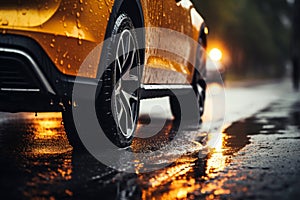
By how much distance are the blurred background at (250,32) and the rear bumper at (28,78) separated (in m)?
26.0

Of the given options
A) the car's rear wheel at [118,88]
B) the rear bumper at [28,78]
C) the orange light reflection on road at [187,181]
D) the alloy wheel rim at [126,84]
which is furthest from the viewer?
the alloy wheel rim at [126,84]

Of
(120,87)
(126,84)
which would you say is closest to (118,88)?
(120,87)

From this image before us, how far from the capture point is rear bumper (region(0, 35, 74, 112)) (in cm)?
446

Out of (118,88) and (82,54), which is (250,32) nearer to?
(118,88)

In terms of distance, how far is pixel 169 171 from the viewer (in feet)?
15.4

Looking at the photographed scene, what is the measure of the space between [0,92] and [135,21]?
1.67 metres

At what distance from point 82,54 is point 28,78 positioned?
0.46 metres

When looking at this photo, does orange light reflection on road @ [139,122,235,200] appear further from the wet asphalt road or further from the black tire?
the black tire

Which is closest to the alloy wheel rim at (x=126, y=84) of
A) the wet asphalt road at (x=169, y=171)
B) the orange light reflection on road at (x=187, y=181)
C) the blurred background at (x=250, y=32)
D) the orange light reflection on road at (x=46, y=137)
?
the wet asphalt road at (x=169, y=171)

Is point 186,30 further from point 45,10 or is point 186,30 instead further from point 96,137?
point 45,10

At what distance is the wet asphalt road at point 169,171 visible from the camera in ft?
12.7

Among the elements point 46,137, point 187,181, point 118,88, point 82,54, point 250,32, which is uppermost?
point 250,32

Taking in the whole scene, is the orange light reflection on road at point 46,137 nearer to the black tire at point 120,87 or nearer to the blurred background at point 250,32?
the black tire at point 120,87

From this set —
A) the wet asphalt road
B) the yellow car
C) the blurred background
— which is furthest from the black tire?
the blurred background
